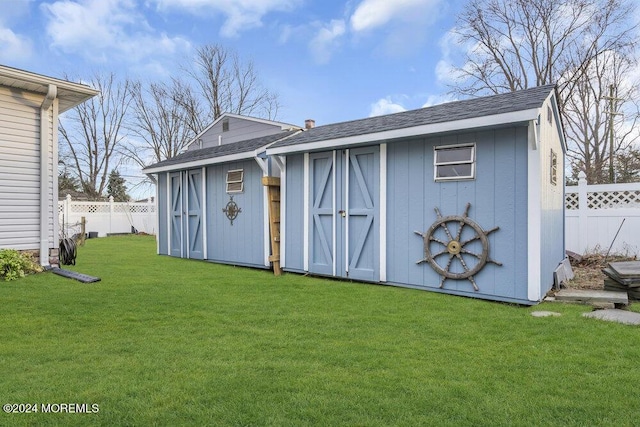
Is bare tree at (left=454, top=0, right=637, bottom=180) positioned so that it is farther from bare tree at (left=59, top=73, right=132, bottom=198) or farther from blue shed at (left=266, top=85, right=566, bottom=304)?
bare tree at (left=59, top=73, right=132, bottom=198)

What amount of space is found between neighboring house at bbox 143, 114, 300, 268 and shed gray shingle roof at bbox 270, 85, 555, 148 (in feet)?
3.67

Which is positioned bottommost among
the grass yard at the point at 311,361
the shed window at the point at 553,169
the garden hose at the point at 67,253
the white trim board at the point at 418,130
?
the grass yard at the point at 311,361

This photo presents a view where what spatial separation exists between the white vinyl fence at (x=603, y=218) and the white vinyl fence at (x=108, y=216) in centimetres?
1625

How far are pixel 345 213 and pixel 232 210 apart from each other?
9.38 ft

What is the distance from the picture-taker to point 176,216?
31.1ft

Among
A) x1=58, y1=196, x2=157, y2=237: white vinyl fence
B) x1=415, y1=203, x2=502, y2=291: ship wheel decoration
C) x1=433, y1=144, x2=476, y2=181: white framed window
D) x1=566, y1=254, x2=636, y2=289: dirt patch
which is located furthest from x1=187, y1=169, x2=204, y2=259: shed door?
x1=58, y1=196, x2=157, y2=237: white vinyl fence

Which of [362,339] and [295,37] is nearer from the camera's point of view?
[362,339]

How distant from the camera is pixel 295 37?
1289cm

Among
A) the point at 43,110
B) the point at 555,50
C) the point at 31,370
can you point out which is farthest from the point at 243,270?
the point at 555,50

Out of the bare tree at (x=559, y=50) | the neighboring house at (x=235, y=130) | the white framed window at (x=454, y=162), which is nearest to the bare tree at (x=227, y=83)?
the neighboring house at (x=235, y=130)

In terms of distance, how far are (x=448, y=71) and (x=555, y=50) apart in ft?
12.2

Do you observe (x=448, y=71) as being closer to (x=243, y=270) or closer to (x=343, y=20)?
(x=343, y=20)

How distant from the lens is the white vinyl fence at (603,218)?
7.43 metres

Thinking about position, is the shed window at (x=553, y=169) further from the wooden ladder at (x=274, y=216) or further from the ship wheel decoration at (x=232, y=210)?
the ship wheel decoration at (x=232, y=210)
